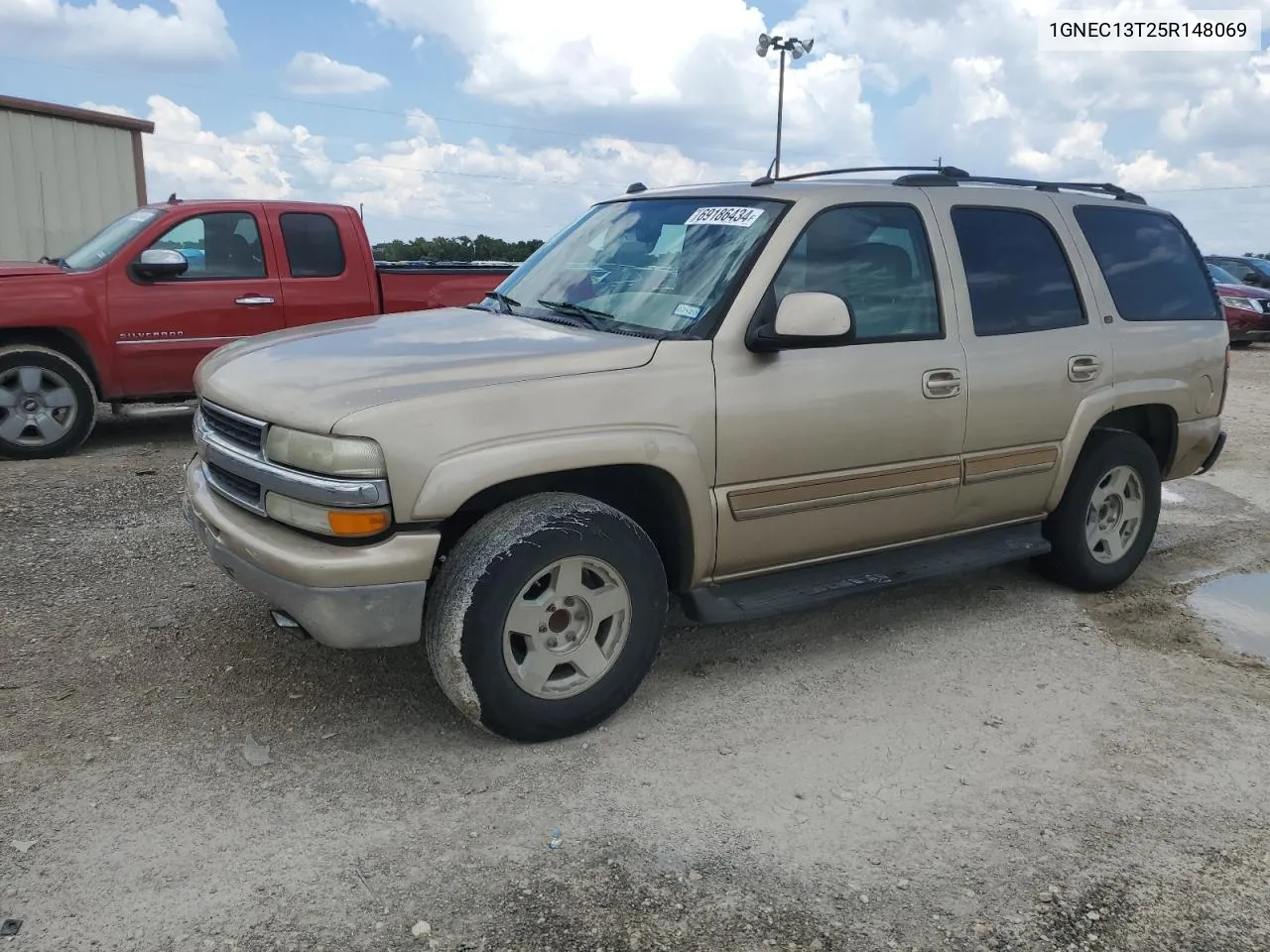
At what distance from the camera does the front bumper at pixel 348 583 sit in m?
3.10

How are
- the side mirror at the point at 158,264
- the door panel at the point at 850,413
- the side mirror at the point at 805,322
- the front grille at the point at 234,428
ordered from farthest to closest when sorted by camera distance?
the side mirror at the point at 158,264 → the door panel at the point at 850,413 → the side mirror at the point at 805,322 → the front grille at the point at 234,428

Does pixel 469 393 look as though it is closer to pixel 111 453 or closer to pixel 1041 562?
pixel 1041 562

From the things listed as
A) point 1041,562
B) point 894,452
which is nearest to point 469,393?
point 894,452

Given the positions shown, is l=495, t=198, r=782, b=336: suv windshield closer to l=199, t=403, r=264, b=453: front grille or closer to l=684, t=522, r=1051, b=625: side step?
l=684, t=522, r=1051, b=625: side step

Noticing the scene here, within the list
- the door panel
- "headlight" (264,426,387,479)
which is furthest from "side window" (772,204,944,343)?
"headlight" (264,426,387,479)

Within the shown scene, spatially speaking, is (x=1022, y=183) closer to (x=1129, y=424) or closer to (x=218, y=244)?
(x=1129, y=424)

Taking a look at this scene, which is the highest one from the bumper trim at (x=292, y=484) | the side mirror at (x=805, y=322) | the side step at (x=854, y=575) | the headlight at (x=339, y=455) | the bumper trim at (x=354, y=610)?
the side mirror at (x=805, y=322)

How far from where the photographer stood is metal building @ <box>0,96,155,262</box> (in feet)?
51.5

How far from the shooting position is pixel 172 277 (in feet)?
25.9

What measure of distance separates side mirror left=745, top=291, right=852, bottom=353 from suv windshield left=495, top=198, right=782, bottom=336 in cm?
24

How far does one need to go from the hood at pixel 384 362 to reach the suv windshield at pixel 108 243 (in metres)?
4.57

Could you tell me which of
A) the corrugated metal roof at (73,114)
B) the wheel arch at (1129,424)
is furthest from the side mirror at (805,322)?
the corrugated metal roof at (73,114)

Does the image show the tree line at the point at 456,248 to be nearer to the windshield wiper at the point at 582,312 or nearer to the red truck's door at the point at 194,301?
the red truck's door at the point at 194,301

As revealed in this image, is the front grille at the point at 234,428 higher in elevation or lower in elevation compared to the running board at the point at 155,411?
higher
